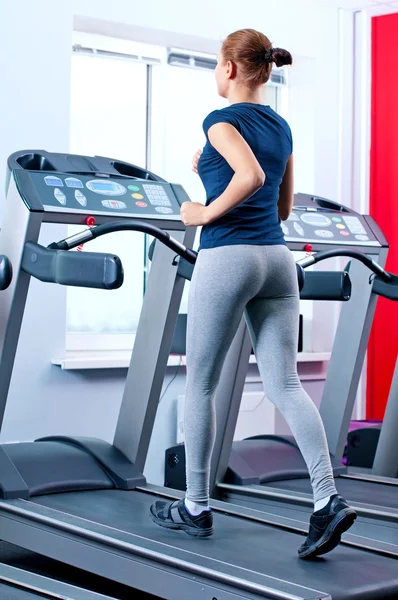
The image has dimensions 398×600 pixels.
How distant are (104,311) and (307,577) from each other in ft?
Answer: 8.91

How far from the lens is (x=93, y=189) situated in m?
3.00

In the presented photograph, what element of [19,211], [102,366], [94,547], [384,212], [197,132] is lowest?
[94,547]

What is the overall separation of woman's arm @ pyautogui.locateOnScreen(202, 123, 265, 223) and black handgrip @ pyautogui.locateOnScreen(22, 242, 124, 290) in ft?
1.17

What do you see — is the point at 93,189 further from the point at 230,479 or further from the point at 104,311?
the point at 104,311

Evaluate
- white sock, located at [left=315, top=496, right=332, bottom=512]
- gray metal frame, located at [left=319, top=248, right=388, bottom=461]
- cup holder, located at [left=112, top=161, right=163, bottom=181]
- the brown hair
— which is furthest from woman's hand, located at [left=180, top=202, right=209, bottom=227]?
gray metal frame, located at [left=319, top=248, right=388, bottom=461]

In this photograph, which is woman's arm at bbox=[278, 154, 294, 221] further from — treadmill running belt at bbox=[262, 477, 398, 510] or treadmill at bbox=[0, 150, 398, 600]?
treadmill running belt at bbox=[262, 477, 398, 510]

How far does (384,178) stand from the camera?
17.8 ft

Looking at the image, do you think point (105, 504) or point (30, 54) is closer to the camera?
point (105, 504)

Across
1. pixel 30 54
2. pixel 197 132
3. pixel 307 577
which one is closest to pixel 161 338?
pixel 307 577

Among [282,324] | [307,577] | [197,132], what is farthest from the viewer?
[197,132]

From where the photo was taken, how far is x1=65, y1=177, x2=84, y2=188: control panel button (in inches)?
117

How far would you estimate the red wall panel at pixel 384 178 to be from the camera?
211 inches

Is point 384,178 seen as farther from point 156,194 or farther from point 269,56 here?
point 269,56

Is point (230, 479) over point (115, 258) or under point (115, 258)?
under
